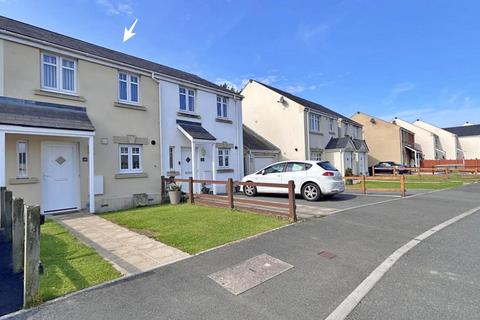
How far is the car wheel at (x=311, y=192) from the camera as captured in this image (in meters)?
11.1

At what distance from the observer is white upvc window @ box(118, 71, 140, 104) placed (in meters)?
11.3

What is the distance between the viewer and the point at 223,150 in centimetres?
1590

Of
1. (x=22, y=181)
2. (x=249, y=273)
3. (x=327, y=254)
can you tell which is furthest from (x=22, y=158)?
(x=327, y=254)

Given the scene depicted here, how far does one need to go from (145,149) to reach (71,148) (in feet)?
9.35

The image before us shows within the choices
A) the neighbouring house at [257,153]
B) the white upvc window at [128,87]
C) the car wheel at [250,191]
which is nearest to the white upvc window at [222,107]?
the neighbouring house at [257,153]

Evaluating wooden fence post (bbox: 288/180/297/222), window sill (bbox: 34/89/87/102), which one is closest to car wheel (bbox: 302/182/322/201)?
wooden fence post (bbox: 288/180/297/222)

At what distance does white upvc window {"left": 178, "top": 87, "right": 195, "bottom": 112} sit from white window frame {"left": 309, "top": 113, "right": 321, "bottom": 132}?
12.6 m

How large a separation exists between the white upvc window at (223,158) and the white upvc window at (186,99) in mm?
2992

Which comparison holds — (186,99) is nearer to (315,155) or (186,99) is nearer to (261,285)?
(261,285)

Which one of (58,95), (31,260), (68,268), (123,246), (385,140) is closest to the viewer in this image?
(31,260)

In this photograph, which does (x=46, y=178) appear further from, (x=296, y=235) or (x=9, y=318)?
(x=296, y=235)

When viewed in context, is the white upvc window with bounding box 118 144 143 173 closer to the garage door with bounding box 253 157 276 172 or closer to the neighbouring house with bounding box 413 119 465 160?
the garage door with bounding box 253 157 276 172

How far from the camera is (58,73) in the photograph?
951cm

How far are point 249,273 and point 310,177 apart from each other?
24.8 feet
